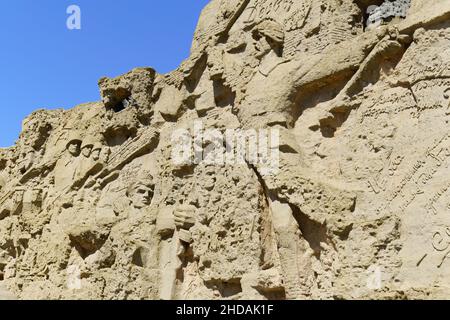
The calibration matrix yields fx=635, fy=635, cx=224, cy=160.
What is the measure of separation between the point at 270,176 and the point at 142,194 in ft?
6.78

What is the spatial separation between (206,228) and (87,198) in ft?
7.54

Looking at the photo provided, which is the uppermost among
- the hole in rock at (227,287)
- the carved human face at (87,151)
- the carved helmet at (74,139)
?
the carved helmet at (74,139)

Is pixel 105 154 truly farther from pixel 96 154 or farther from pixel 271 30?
pixel 271 30

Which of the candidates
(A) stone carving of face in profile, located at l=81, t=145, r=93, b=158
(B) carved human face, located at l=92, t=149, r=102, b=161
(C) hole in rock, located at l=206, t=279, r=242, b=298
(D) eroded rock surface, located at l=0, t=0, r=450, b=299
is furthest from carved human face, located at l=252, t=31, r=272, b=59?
(A) stone carving of face in profile, located at l=81, t=145, r=93, b=158

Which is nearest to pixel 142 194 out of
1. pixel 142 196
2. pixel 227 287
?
pixel 142 196

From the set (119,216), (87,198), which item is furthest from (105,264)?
(87,198)

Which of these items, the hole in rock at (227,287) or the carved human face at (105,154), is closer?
the hole in rock at (227,287)

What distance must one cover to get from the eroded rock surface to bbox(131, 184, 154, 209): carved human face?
16mm

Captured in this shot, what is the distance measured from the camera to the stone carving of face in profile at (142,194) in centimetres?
723

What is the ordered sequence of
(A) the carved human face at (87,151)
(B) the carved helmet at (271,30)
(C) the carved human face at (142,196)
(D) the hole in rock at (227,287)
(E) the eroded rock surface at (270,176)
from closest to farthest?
(E) the eroded rock surface at (270,176), (D) the hole in rock at (227,287), (B) the carved helmet at (271,30), (C) the carved human face at (142,196), (A) the carved human face at (87,151)

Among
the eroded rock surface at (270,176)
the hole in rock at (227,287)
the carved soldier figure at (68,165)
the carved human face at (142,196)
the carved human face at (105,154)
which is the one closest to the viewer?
the eroded rock surface at (270,176)

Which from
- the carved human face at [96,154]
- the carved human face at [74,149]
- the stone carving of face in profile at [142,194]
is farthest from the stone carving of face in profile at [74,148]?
the stone carving of face in profile at [142,194]

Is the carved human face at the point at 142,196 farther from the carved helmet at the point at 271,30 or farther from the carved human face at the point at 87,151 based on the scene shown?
the carved helmet at the point at 271,30

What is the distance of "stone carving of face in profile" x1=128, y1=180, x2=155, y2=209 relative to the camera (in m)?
7.23
